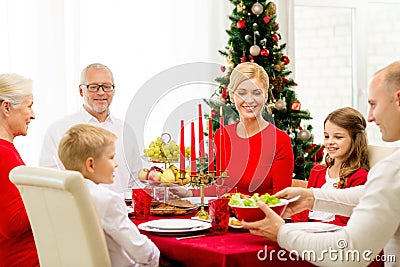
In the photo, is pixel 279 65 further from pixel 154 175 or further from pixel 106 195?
pixel 106 195

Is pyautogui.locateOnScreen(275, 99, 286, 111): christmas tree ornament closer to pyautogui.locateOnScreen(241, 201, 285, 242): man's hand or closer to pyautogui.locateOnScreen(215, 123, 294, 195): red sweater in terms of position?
pyautogui.locateOnScreen(215, 123, 294, 195): red sweater

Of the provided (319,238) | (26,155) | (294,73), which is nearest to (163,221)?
(319,238)

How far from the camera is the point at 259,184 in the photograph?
3307 millimetres

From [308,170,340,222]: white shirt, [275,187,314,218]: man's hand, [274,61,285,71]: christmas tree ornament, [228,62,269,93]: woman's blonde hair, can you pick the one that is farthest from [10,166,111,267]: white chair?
[274,61,285,71]: christmas tree ornament

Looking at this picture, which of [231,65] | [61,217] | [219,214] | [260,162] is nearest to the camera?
[61,217]

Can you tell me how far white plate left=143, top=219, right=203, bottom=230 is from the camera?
→ 8.24 feet

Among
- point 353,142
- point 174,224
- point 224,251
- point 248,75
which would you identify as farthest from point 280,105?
point 224,251

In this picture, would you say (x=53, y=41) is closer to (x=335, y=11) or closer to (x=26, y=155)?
(x=26, y=155)

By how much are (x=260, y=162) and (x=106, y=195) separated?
4.06 ft

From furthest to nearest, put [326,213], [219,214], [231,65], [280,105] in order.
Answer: [231,65] < [280,105] < [326,213] < [219,214]

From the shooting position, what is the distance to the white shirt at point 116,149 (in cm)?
370

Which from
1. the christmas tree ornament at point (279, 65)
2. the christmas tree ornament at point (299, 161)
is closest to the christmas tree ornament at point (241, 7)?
the christmas tree ornament at point (279, 65)

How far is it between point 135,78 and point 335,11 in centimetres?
210

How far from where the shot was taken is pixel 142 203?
2.80 meters
